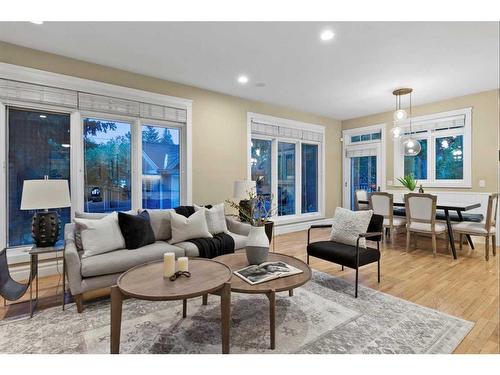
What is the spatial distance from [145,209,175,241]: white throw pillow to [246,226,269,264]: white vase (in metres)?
1.36

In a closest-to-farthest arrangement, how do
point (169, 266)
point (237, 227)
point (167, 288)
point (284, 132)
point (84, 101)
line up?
point (167, 288) < point (169, 266) < point (84, 101) < point (237, 227) < point (284, 132)

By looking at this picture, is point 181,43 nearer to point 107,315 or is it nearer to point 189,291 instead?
point 189,291

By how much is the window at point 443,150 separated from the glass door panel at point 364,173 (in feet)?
2.36

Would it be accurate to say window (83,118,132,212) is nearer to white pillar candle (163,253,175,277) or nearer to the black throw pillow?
the black throw pillow

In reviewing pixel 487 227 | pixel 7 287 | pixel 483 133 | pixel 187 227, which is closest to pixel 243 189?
pixel 187 227

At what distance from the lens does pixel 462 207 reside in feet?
13.0

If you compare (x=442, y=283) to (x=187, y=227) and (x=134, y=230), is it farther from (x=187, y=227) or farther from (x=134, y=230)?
(x=134, y=230)

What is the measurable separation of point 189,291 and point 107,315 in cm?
110

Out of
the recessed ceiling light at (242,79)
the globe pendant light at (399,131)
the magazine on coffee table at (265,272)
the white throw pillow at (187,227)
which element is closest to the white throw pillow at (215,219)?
the white throw pillow at (187,227)

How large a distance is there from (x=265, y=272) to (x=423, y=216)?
10.6 ft

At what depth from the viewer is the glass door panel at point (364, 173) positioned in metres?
6.44

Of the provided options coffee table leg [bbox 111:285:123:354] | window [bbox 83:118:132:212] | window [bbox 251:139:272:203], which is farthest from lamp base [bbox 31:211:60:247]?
window [bbox 251:139:272:203]

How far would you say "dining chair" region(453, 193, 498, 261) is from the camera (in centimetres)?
381

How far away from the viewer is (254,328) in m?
2.09
